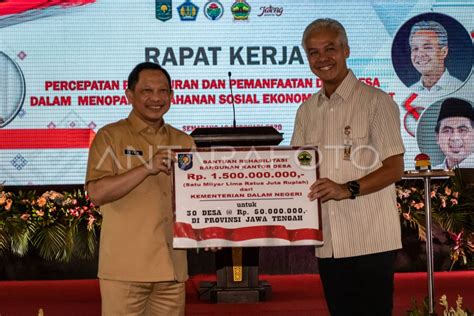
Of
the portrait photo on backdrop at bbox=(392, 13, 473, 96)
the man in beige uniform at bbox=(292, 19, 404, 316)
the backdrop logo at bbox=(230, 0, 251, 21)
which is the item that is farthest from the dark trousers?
the portrait photo on backdrop at bbox=(392, 13, 473, 96)

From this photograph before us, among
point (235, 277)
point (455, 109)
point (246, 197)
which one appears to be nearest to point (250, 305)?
point (235, 277)

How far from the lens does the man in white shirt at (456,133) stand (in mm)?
6906

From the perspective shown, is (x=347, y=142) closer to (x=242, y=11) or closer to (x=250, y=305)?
(x=250, y=305)

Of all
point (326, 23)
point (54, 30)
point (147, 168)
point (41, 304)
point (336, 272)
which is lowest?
point (41, 304)

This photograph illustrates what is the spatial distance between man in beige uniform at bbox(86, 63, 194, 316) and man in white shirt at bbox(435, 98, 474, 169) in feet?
14.4

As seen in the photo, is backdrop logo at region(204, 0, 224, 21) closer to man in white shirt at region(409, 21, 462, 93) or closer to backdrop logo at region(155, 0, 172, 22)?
backdrop logo at region(155, 0, 172, 22)

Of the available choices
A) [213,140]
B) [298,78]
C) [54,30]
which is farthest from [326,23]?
[54,30]

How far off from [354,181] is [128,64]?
4235 millimetres

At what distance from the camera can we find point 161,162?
2.85 metres

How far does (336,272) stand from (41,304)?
2.97 metres

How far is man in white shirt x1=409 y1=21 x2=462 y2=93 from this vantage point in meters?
6.98

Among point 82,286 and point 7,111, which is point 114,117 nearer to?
point 7,111

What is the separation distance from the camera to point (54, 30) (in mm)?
6820

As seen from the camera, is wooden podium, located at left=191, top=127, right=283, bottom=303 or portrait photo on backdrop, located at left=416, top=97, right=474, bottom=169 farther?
portrait photo on backdrop, located at left=416, top=97, right=474, bottom=169
